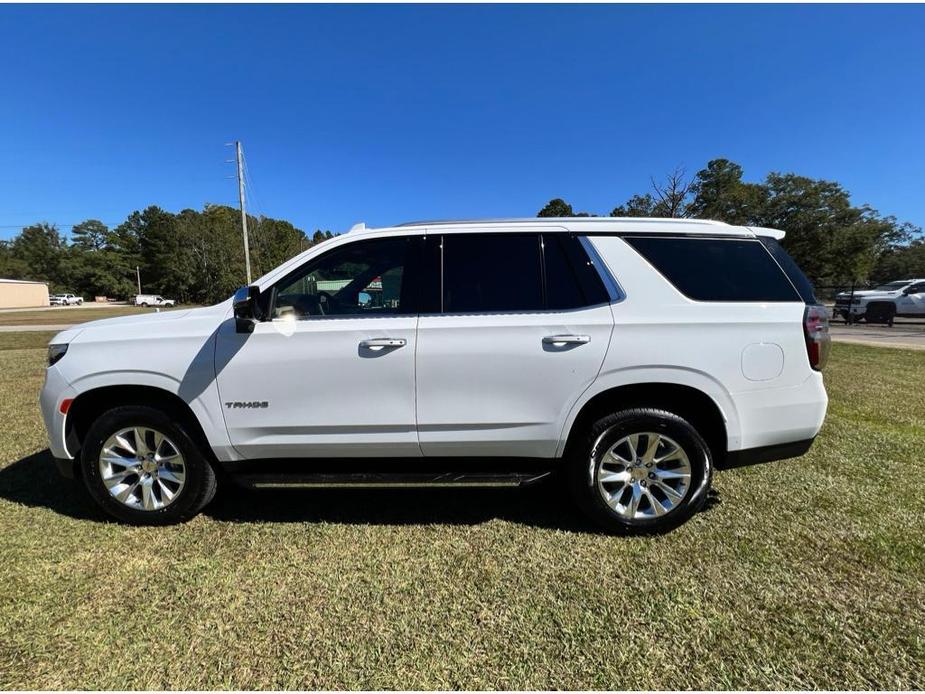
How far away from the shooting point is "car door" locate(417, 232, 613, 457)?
8.77 feet

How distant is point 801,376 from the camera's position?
2.72 m

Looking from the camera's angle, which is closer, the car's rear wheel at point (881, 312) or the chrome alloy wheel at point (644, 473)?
the chrome alloy wheel at point (644, 473)

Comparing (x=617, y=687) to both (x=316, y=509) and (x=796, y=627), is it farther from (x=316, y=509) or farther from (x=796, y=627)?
(x=316, y=509)

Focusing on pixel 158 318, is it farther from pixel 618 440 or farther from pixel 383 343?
pixel 618 440

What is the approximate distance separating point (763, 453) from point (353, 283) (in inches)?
107

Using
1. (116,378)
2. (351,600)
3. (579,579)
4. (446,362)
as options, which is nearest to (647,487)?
(579,579)

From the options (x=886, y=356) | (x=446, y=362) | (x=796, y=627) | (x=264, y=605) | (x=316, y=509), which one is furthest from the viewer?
(x=886, y=356)

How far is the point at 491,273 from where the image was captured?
111 inches

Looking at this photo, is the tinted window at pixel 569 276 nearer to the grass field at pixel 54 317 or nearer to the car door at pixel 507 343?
the car door at pixel 507 343

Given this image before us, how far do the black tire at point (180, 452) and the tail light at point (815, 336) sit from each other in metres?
3.71

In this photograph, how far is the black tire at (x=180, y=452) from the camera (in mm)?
2850

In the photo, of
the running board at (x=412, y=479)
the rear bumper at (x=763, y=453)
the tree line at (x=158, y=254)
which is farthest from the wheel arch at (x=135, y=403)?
the tree line at (x=158, y=254)

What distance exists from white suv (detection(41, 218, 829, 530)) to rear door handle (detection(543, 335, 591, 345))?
0.04 feet

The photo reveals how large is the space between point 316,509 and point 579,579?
1799 millimetres
